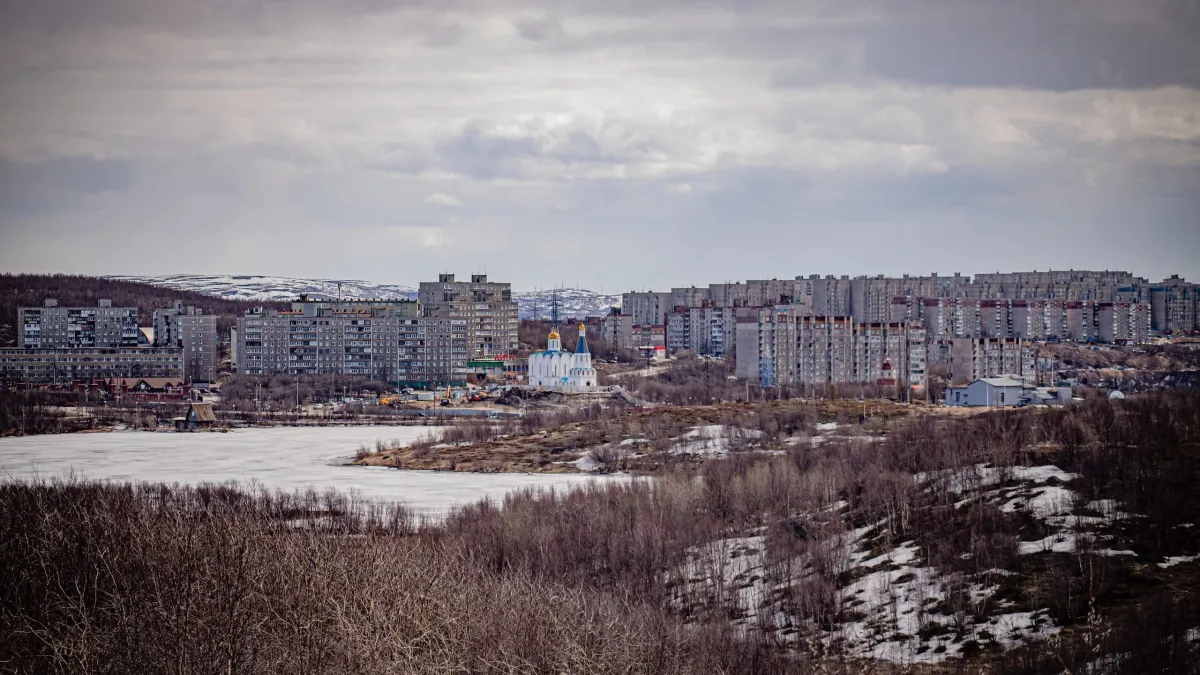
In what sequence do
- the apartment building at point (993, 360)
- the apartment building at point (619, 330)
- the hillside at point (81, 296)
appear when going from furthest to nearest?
1. the apartment building at point (619, 330)
2. the hillside at point (81, 296)
3. the apartment building at point (993, 360)

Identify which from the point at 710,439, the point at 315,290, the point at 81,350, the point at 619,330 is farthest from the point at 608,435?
the point at 315,290

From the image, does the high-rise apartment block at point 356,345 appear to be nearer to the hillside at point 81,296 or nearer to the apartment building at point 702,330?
the hillside at point 81,296

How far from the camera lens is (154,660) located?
40.9ft

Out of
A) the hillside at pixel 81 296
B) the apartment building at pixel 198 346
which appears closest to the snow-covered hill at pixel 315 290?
the hillside at pixel 81 296

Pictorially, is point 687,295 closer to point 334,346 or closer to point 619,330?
point 619,330

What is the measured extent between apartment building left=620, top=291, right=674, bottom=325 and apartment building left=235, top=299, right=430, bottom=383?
2748 cm

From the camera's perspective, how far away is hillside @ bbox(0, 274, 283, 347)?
69.5 m

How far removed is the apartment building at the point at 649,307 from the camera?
84062 mm

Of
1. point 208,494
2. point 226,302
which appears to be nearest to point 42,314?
point 226,302

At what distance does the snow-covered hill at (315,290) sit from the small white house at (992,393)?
84099mm

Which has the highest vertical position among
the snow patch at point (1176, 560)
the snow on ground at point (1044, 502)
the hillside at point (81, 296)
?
the hillside at point (81, 296)

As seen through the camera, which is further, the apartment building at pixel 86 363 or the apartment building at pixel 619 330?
the apartment building at pixel 619 330

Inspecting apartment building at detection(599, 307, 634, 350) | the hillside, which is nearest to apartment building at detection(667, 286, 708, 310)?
apartment building at detection(599, 307, 634, 350)

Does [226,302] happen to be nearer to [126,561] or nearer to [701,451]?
[701,451]
